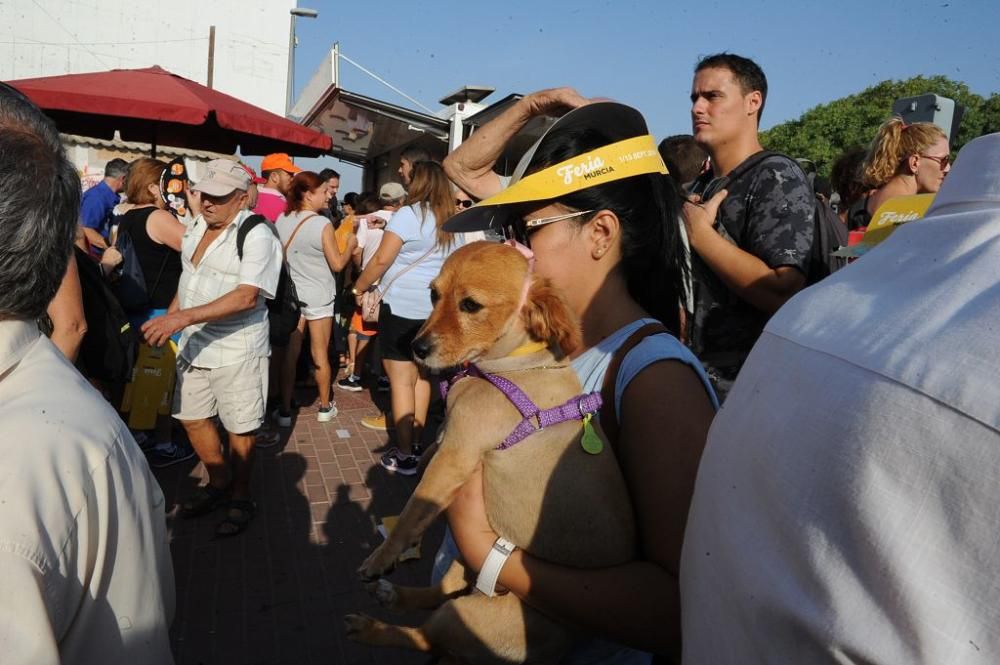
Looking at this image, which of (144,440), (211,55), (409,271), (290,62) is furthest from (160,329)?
(290,62)

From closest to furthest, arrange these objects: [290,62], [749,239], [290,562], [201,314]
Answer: [749,239] < [201,314] < [290,562] < [290,62]

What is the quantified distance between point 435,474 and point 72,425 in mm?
920

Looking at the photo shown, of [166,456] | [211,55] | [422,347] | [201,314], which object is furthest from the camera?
[211,55]

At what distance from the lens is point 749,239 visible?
2.71 meters

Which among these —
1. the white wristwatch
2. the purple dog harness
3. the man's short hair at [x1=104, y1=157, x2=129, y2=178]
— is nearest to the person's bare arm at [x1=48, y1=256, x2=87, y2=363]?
the purple dog harness

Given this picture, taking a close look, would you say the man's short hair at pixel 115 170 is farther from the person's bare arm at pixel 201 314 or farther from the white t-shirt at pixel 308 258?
the person's bare arm at pixel 201 314

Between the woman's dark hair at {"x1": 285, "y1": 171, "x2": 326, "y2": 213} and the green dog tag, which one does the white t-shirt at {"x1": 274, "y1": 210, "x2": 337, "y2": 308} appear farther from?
the green dog tag

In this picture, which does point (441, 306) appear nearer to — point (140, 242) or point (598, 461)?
point (598, 461)

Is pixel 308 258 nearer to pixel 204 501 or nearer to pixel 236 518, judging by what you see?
pixel 204 501

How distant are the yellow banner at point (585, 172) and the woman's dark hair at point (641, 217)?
0.03 meters

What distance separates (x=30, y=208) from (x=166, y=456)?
4.96 m

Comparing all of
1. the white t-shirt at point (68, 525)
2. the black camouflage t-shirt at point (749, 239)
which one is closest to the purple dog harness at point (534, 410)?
the white t-shirt at point (68, 525)

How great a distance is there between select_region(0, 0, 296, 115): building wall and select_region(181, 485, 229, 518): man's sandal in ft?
74.3

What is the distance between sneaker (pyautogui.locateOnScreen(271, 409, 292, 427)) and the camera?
6524 millimetres
